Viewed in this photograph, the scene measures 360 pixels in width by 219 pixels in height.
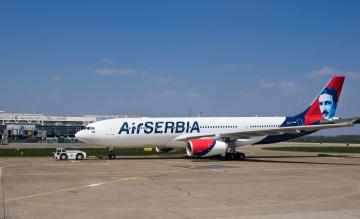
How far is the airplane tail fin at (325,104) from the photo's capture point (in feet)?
134

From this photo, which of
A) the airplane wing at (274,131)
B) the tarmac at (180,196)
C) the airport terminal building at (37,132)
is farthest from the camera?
the airport terminal building at (37,132)

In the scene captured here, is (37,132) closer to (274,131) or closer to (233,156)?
(233,156)

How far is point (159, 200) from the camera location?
1377 centimetres

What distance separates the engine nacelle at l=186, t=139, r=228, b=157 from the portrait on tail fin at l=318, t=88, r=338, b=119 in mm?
12687

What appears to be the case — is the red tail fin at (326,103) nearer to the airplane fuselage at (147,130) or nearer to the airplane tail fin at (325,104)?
the airplane tail fin at (325,104)

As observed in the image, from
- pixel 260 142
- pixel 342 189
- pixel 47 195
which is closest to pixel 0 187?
pixel 47 195

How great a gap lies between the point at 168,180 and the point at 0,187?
7.29 meters

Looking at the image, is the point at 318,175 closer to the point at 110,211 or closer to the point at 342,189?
the point at 342,189

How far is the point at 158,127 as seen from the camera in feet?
120

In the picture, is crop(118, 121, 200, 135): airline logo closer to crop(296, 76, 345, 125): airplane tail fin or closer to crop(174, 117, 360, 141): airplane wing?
crop(174, 117, 360, 141): airplane wing

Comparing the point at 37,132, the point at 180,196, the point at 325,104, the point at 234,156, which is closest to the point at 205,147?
the point at 234,156

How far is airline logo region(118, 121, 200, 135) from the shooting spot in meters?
36.3

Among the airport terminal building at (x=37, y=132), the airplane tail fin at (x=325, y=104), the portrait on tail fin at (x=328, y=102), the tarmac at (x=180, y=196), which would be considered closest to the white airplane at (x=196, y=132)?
the airplane tail fin at (x=325, y=104)

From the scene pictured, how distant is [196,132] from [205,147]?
14.5ft
